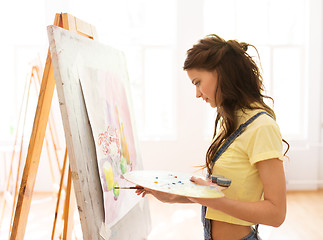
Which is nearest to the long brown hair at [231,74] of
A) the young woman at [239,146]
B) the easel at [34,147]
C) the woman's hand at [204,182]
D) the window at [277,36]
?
the young woman at [239,146]

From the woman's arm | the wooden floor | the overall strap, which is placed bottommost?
the wooden floor

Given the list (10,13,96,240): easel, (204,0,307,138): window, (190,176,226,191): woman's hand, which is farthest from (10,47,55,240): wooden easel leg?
(204,0,307,138): window

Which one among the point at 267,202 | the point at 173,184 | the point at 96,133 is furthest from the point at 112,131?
the point at 267,202

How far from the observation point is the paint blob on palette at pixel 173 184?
35.5 inches

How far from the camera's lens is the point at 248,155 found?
3.25ft

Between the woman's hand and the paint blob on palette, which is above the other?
the woman's hand

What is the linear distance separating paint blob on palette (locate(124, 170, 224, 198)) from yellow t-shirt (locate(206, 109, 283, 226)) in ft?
0.38

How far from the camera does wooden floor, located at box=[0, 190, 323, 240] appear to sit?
2.83 metres

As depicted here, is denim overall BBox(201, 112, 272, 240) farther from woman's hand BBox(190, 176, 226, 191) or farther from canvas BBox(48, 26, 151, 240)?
canvas BBox(48, 26, 151, 240)

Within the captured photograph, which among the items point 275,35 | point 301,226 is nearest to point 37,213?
point 301,226

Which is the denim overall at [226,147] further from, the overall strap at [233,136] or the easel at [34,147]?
the easel at [34,147]

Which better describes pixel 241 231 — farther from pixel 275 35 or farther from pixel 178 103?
pixel 275 35

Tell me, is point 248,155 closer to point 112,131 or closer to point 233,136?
point 233,136

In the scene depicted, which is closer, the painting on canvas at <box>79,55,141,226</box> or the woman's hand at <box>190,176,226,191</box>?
the woman's hand at <box>190,176,226,191</box>
